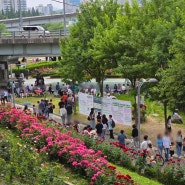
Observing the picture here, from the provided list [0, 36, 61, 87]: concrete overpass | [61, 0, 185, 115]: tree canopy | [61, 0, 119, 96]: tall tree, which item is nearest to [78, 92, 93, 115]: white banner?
[61, 0, 185, 115]: tree canopy

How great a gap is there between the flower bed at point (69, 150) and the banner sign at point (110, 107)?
5080 mm

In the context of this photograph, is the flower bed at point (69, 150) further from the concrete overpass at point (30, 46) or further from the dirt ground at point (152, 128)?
the concrete overpass at point (30, 46)

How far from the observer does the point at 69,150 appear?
1429 centimetres

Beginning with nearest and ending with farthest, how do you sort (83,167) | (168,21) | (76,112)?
(83,167), (168,21), (76,112)

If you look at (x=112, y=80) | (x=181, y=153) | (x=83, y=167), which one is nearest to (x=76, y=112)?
(x=181, y=153)

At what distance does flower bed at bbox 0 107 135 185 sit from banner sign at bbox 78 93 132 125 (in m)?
5.08

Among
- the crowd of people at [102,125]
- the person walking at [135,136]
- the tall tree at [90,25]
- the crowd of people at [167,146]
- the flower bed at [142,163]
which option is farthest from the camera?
the tall tree at [90,25]

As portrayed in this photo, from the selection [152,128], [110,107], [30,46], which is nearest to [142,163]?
[110,107]

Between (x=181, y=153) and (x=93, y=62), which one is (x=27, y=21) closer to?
(x=93, y=62)

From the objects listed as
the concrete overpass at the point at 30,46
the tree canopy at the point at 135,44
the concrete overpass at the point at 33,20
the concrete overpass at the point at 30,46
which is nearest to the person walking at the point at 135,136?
the tree canopy at the point at 135,44

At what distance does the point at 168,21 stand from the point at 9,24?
368ft

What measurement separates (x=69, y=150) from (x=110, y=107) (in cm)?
893

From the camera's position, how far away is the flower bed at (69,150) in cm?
1189

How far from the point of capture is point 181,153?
1848cm
